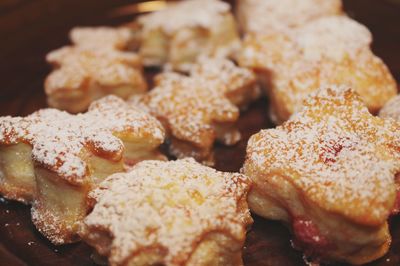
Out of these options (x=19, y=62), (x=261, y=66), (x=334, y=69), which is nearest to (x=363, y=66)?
(x=334, y=69)

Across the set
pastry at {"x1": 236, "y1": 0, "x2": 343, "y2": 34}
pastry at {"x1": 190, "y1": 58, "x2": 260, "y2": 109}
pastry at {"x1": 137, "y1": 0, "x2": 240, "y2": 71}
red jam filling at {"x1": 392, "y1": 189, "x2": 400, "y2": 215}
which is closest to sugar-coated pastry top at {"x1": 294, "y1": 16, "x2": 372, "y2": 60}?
pastry at {"x1": 236, "y1": 0, "x2": 343, "y2": 34}

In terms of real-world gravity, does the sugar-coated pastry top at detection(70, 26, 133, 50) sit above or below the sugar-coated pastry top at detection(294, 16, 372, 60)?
below

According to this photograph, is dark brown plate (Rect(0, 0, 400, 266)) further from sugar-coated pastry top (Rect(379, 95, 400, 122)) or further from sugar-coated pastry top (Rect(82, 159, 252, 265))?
sugar-coated pastry top (Rect(379, 95, 400, 122))

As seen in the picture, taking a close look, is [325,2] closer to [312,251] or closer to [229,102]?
[229,102]

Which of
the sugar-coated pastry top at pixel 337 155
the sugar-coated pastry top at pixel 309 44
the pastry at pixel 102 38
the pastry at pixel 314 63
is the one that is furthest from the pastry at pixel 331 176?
the pastry at pixel 102 38

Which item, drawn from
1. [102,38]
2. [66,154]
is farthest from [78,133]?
[102,38]
